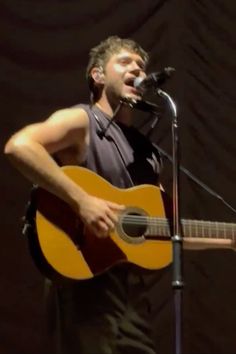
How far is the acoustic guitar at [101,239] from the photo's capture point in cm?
217

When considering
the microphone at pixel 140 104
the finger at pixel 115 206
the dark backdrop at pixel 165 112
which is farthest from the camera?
the dark backdrop at pixel 165 112

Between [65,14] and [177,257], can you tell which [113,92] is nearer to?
[177,257]

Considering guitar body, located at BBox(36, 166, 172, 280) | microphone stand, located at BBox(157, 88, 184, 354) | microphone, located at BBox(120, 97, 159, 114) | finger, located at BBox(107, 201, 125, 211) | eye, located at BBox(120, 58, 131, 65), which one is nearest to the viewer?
Result: microphone stand, located at BBox(157, 88, 184, 354)

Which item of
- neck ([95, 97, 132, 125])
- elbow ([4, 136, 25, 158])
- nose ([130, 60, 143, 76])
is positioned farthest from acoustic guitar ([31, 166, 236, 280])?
nose ([130, 60, 143, 76])

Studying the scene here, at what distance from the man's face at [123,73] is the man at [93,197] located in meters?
0.01

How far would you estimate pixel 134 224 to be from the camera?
7.63ft

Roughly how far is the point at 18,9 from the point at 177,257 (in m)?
1.53

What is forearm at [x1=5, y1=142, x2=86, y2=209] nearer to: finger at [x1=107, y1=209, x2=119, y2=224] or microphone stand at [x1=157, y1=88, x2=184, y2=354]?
finger at [x1=107, y1=209, x2=119, y2=224]

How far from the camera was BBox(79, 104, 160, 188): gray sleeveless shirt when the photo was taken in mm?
2338

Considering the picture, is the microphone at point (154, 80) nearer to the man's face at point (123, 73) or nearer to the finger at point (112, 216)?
the man's face at point (123, 73)

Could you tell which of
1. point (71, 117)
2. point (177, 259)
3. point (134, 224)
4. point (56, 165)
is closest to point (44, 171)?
point (56, 165)

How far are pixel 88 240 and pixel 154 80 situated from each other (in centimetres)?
42

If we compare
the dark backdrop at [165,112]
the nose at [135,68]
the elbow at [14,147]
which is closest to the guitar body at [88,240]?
the elbow at [14,147]

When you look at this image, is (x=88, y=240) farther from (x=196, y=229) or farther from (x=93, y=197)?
(x=196, y=229)
